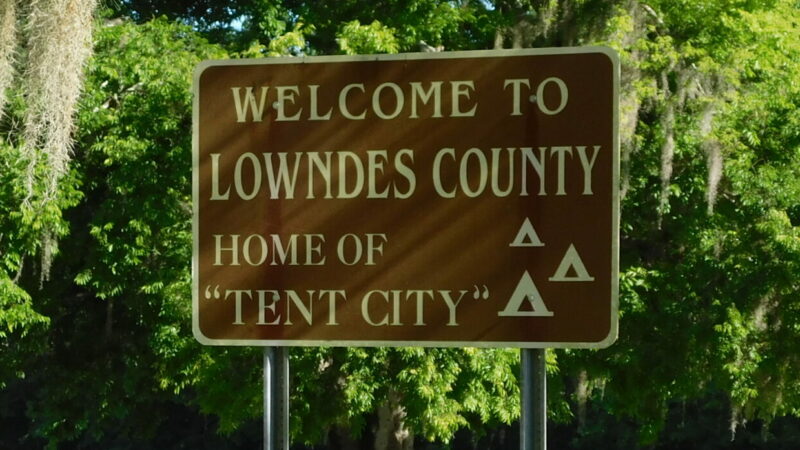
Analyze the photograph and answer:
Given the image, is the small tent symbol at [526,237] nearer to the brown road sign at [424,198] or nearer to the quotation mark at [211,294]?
the brown road sign at [424,198]

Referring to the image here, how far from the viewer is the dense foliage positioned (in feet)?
56.7

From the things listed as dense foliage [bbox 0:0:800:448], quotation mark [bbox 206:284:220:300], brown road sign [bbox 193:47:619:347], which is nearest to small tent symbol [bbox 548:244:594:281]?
brown road sign [bbox 193:47:619:347]

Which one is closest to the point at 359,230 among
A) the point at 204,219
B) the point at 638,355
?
the point at 204,219

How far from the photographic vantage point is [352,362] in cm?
1727

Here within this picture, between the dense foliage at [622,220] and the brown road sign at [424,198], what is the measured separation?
1226 cm

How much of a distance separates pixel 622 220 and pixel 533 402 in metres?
15.3

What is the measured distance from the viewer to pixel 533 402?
418 centimetres

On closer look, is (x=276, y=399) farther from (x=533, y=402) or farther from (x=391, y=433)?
(x=391, y=433)

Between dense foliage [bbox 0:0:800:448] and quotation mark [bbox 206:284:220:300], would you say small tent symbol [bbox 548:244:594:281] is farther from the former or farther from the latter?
dense foliage [bbox 0:0:800:448]

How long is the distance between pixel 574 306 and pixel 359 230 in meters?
0.63

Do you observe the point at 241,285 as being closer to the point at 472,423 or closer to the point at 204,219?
A: the point at 204,219

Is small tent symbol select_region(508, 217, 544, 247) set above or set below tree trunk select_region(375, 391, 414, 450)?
above

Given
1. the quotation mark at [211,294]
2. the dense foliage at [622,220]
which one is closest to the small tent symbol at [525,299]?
the quotation mark at [211,294]

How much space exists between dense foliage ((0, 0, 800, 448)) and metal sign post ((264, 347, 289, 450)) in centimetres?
1213
